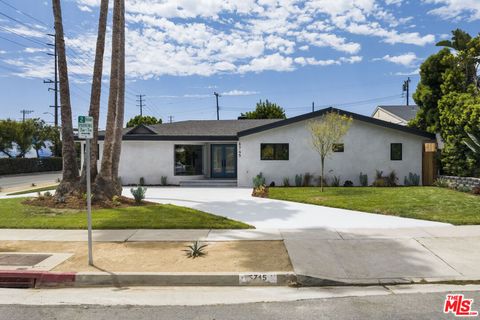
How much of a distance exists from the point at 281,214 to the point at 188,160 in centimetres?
1254

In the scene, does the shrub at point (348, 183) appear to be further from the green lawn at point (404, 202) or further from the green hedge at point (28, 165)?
the green hedge at point (28, 165)

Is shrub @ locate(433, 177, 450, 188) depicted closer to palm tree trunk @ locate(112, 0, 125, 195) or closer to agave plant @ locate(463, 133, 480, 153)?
agave plant @ locate(463, 133, 480, 153)

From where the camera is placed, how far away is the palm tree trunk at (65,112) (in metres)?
14.3

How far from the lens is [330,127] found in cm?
1731

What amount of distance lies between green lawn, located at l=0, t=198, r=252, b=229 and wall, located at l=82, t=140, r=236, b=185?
9.42 m

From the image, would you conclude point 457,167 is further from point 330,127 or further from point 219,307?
point 219,307

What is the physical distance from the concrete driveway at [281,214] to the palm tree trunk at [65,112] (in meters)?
3.62

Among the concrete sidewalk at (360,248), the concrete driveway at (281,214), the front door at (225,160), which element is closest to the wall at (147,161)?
the front door at (225,160)

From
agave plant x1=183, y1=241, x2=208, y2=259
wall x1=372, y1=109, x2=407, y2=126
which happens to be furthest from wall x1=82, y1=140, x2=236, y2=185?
wall x1=372, y1=109, x2=407, y2=126

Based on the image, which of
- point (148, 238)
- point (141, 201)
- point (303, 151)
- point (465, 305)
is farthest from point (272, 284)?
point (303, 151)

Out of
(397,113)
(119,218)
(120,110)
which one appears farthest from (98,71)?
(397,113)

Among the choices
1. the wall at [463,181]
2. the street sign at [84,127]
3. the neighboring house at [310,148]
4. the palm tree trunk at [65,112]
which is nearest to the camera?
the street sign at [84,127]

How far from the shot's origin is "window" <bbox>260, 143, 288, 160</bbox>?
20750 mm

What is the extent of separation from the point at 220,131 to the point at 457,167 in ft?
44.9
